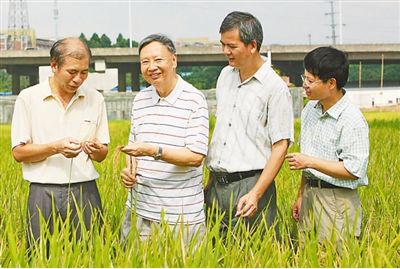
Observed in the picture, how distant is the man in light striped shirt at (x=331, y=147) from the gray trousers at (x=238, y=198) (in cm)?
13

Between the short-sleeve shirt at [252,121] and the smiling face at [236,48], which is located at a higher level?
the smiling face at [236,48]

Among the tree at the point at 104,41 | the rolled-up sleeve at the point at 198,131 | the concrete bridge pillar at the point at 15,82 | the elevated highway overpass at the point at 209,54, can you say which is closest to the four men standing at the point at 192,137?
the rolled-up sleeve at the point at 198,131

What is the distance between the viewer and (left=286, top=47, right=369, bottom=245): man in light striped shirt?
83.6 inches

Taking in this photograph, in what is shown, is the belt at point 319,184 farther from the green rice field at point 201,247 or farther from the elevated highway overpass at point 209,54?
the elevated highway overpass at point 209,54

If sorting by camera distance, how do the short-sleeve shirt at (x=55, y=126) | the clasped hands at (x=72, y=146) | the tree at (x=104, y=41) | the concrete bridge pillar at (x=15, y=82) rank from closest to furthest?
the clasped hands at (x=72, y=146)
the short-sleeve shirt at (x=55, y=126)
the concrete bridge pillar at (x=15, y=82)
the tree at (x=104, y=41)

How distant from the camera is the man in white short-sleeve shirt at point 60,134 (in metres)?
2.13

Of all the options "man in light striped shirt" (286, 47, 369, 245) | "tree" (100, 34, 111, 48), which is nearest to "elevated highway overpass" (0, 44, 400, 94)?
"man in light striped shirt" (286, 47, 369, 245)

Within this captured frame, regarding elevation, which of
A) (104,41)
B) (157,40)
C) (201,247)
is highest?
(104,41)

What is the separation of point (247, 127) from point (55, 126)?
63cm

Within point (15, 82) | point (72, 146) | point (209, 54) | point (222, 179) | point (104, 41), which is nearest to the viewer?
point (72, 146)

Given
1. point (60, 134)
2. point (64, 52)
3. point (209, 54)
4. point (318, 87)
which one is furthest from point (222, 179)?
point (209, 54)

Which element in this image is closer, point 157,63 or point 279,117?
point 157,63

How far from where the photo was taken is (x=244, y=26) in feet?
7.03

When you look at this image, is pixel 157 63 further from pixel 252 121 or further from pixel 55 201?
pixel 55 201
